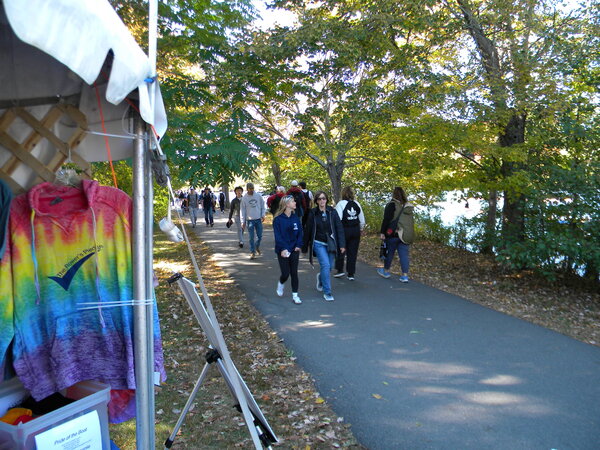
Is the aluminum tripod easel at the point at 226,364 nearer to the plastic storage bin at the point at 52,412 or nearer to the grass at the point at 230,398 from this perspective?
the plastic storage bin at the point at 52,412

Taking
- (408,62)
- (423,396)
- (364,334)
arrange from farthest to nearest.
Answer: (408,62), (364,334), (423,396)

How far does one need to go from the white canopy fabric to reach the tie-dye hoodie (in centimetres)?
45

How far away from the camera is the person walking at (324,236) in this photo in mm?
7703

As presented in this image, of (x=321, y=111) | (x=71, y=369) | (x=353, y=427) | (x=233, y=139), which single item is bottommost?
(x=353, y=427)

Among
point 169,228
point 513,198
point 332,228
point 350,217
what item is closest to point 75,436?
point 169,228

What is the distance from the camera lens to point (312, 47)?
979 cm

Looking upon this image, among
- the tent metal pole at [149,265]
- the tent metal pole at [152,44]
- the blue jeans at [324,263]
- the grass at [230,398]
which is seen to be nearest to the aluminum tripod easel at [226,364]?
the tent metal pole at [149,265]

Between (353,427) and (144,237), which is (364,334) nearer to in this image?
(353,427)

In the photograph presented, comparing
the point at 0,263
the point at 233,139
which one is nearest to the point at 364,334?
the point at 233,139

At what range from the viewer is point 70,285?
2680 mm

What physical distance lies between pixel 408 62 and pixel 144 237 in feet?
31.3

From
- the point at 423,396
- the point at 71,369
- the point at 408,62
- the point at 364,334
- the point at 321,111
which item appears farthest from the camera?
the point at 321,111

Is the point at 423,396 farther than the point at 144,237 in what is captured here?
Yes

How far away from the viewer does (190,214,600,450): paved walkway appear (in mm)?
3736
